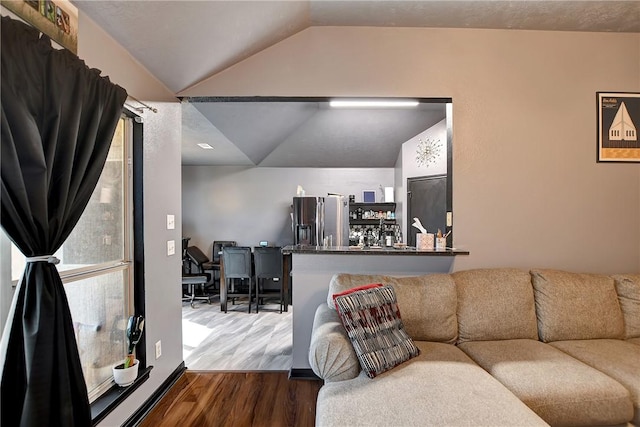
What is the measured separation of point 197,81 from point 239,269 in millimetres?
3157

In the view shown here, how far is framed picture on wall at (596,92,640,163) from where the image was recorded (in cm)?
262

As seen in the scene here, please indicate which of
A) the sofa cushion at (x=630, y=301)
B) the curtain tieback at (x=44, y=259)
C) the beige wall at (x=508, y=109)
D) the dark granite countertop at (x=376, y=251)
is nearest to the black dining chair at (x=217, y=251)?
the dark granite countertop at (x=376, y=251)

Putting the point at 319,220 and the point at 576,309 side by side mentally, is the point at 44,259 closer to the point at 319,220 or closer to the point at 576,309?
the point at 576,309

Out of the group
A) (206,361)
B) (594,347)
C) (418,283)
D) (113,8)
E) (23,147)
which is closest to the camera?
(23,147)

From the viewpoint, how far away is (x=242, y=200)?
6277 millimetres

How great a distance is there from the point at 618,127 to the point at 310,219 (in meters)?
3.96

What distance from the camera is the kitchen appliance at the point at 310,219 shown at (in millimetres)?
5438


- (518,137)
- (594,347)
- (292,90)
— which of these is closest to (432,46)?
(518,137)

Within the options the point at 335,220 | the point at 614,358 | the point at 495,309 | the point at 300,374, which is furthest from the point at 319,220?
the point at 614,358

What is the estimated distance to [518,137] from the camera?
262 cm

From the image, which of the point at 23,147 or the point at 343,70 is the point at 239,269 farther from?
the point at 23,147

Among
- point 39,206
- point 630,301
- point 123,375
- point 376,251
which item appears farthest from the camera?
point 376,251

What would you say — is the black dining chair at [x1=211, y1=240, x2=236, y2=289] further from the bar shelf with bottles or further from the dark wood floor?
the dark wood floor

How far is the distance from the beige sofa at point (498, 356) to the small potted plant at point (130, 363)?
43.2 inches
